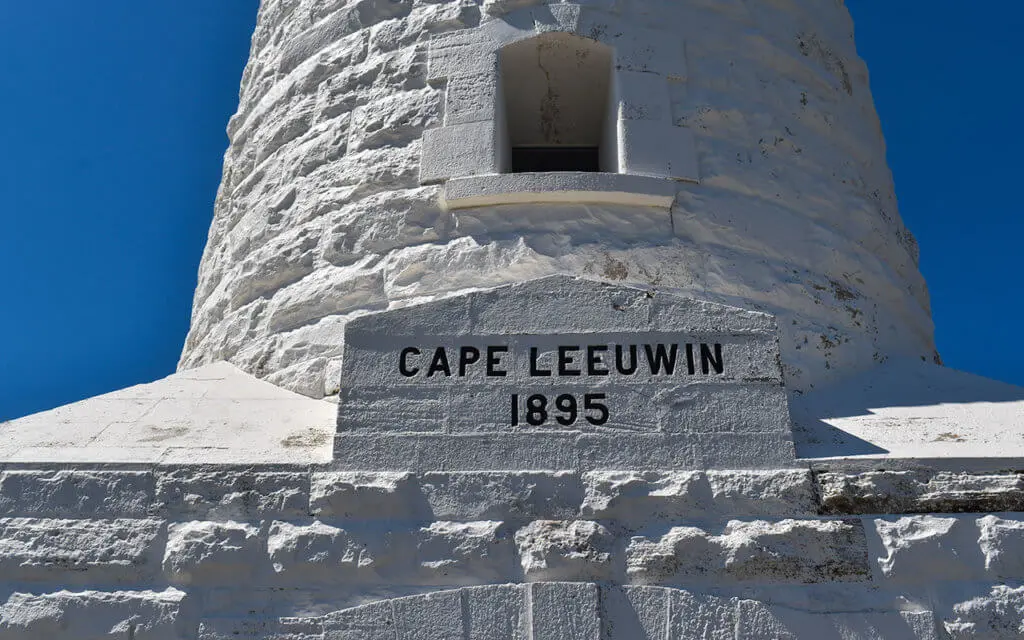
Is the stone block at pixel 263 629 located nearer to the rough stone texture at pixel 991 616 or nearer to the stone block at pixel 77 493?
the stone block at pixel 77 493

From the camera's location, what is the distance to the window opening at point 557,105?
5703 mm

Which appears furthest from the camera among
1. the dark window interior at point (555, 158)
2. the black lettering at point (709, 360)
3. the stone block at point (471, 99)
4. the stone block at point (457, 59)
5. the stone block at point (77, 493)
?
the dark window interior at point (555, 158)

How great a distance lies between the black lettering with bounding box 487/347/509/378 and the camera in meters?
3.85

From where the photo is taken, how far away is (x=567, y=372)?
3.85 metres

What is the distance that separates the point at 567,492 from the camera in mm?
3590

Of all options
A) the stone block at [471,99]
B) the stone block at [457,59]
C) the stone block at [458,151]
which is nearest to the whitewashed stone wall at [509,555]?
the stone block at [458,151]

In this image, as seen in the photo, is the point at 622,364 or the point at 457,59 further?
the point at 457,59

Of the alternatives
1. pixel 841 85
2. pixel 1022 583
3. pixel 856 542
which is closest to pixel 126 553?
pixel 856 542

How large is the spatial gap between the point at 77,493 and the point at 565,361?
1980mm

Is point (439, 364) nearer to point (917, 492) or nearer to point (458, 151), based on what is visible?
point (458, 151)

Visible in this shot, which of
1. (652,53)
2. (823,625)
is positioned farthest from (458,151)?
(823,625)

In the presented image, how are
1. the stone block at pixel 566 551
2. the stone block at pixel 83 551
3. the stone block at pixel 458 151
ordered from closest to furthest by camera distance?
the stone block at pixel 566 551, the stone block at pixel 83 551, the stone block at pixel 458 151

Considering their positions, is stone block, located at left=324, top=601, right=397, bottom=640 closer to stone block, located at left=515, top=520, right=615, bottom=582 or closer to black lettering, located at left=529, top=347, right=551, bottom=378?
stone block, located at left=515, top=520, right=615, bottom=582

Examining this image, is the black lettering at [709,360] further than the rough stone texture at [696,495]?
Yes
